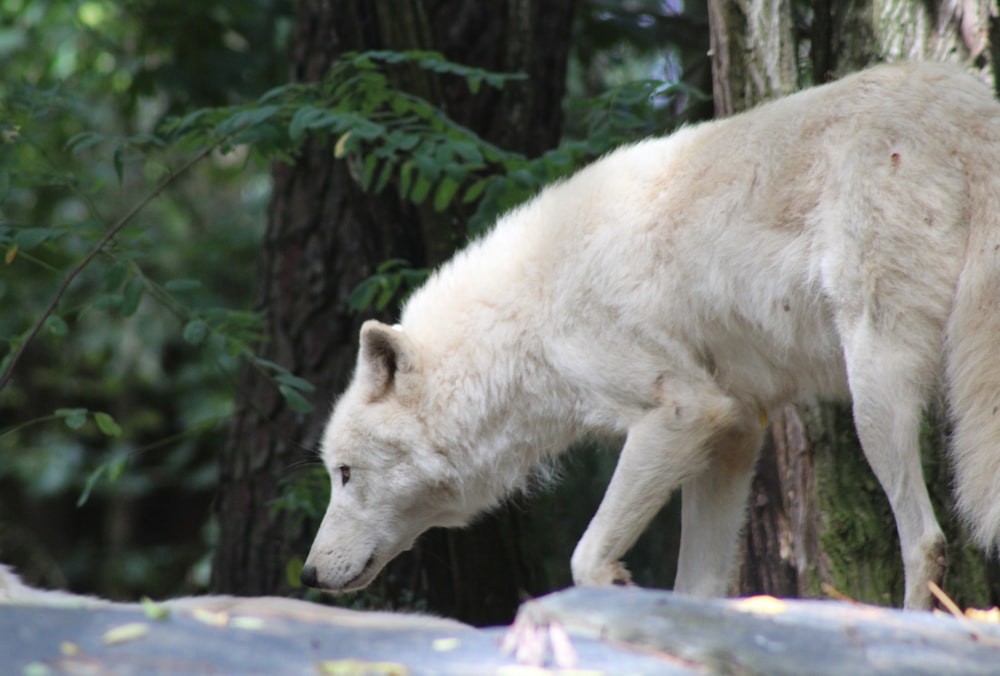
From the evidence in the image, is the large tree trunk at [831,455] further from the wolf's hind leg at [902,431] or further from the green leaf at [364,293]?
the green leaf at [364,293]

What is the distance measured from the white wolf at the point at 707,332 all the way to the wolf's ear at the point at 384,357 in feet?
0.04

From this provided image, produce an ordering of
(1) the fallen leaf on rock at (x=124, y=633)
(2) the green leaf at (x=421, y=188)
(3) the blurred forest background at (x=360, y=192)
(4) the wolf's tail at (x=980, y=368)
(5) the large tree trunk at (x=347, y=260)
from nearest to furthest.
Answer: (1) the fallen leaf on rock at (x=124, y=633) < (4) the wolf's tail at (x=980, y=368) < (3) the blurred forest background at (x=360, y=192) < (2) the green leaf at (x=421, y=188) < (5) the large tree trunk at (x=347, y=260)

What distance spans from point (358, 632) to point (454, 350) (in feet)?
6.43

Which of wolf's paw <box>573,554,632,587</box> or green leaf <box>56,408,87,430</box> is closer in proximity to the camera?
wolf's paw <box>573,554,632,587</box>

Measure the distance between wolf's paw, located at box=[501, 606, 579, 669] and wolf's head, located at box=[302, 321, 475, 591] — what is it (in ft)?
6.82

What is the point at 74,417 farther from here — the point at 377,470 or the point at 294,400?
the point at 377,470

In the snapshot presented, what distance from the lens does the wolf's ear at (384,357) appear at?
4.33 m

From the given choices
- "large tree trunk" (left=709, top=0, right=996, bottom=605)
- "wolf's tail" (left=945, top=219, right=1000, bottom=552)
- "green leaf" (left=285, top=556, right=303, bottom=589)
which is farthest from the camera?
"green leaf" (left=285, top=556, right=303, bottom=589)

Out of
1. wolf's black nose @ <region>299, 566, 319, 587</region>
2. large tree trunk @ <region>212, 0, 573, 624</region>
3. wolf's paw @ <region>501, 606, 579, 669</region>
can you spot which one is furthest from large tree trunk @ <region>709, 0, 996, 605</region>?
wolf's paw @ <region>501, 606, 579, 669</region>

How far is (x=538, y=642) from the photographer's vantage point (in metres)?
2.34

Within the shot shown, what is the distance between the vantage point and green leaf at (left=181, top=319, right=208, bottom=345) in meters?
4.98

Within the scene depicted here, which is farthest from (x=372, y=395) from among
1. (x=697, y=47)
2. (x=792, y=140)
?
(x=697, y=47)

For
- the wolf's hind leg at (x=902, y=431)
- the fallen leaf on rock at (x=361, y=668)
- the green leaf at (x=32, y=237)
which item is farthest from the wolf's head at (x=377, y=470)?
the fallen leaf on rock at (x=361, y=668)

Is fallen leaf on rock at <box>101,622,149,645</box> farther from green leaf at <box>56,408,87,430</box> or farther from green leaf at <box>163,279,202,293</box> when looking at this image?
green leaf at <box>163,279,202,293</box>
